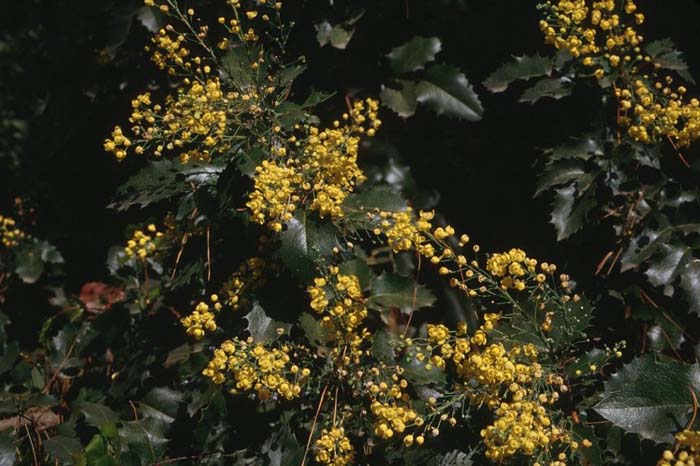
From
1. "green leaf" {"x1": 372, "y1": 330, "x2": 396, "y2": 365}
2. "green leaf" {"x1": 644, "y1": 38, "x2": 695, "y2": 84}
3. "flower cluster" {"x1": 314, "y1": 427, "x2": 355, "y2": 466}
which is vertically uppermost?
"green leaf" {"x1": 644, "y1": 38, "x2": 695, "y2": 84}

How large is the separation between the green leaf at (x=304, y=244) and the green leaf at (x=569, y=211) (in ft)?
2.21

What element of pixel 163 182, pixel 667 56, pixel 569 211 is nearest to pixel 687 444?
pixel 569 211

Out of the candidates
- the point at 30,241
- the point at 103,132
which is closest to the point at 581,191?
the point at 103,132

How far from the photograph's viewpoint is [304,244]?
1755 millimetres

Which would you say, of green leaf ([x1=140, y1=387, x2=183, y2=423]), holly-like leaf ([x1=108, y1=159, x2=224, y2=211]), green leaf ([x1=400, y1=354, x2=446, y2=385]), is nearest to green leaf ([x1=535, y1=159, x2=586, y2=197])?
green leaf ([x1=400, y1=354, x2=446, y2=385])

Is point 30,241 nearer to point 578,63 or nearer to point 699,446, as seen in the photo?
A: point 578,63

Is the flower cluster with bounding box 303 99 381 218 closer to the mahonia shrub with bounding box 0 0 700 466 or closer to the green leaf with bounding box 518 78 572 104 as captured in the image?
the mahonia shrub with bounding box 0 0 700 466

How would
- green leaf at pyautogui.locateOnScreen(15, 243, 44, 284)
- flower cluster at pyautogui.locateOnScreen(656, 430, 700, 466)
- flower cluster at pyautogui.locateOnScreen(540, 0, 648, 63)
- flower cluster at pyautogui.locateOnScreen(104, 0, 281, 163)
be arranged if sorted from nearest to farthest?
flower cluster at pyautogui.locateOnScreen(656, 430, 700, 466) < flower cluster at pyautogui.locateOnScreen(104, 0, 281, 163) < flower cluster at pyautogui.locateOnScreen(540, 0, 648, 63) < green leaf at pyautogui.locateOnScreen(15, 243, 44, 284)

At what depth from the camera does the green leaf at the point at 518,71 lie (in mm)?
2092

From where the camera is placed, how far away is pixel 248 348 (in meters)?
1.69

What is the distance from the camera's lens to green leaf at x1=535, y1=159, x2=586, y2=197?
1.96m

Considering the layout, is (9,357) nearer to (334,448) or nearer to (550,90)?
(334,448)

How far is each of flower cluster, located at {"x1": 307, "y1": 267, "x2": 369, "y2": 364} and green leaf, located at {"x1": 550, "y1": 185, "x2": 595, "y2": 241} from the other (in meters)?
0.63

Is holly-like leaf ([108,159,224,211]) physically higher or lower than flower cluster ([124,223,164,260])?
Result: higher
